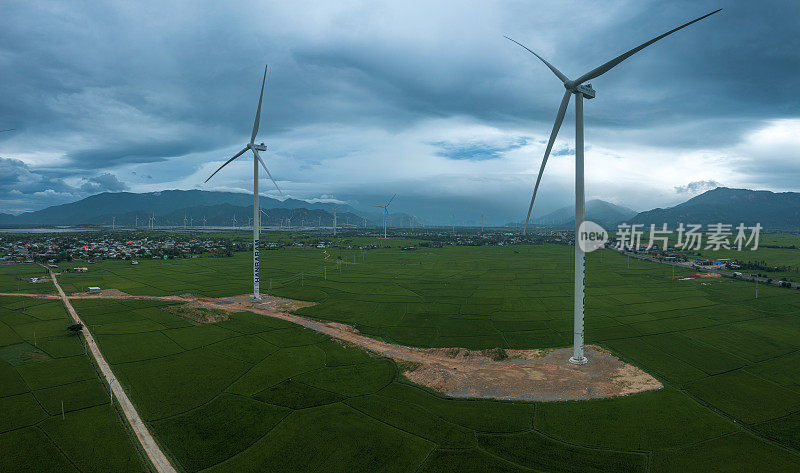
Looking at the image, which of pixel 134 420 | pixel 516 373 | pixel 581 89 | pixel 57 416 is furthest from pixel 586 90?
pixel 57 416

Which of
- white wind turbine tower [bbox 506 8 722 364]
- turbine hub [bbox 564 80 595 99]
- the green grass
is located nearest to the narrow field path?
the green grass

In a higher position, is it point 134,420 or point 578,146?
point 578,146

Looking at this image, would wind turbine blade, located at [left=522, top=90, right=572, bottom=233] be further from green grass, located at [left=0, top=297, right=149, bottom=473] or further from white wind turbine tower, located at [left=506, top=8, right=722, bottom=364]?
green grass, located at [left=0, top=297, right=149, bottom=473]

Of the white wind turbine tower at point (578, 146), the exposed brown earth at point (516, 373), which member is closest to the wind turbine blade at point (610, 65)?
the white wind turbine tower at point (578, 146)

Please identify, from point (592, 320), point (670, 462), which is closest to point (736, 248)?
point (592, 320)

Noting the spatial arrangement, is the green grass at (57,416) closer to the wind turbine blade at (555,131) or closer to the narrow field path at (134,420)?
the narrow field path at (134,420)

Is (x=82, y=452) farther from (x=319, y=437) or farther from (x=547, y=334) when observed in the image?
(x=547, y=334)

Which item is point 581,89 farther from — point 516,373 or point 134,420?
point 134,420

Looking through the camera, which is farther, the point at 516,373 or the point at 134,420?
the point at 516,373
